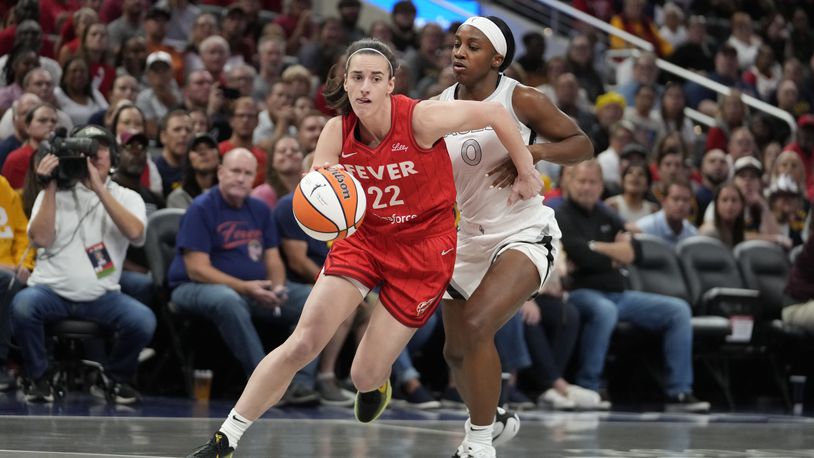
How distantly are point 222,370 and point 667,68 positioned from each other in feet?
28.2

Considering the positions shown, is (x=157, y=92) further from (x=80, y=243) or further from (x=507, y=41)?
(x=507, y=41)

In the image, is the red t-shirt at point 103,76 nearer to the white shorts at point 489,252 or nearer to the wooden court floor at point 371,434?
the wooden court floor at point 371,434

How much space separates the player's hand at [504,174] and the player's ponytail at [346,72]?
0.69 m

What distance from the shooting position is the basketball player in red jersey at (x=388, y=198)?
5.54m

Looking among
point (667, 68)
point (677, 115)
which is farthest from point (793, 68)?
point (677, 115)

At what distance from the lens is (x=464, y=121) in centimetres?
559

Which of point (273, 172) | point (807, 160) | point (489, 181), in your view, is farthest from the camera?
point (807, 160)

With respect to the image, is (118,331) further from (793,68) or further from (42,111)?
(793,68)

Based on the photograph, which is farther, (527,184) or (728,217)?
(728,217)

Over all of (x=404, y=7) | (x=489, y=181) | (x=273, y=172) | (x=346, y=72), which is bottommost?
(x=273, y=172)

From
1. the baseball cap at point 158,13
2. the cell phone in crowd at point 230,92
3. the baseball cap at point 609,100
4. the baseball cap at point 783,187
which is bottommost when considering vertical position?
the baseball cap at point 783,187

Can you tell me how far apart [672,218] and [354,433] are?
15.5 ft

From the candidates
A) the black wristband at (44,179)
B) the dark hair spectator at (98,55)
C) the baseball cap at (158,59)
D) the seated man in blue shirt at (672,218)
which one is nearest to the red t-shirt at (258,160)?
the baseball cap at (158,59)

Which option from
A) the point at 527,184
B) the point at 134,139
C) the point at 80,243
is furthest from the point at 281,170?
the point at 527,184
